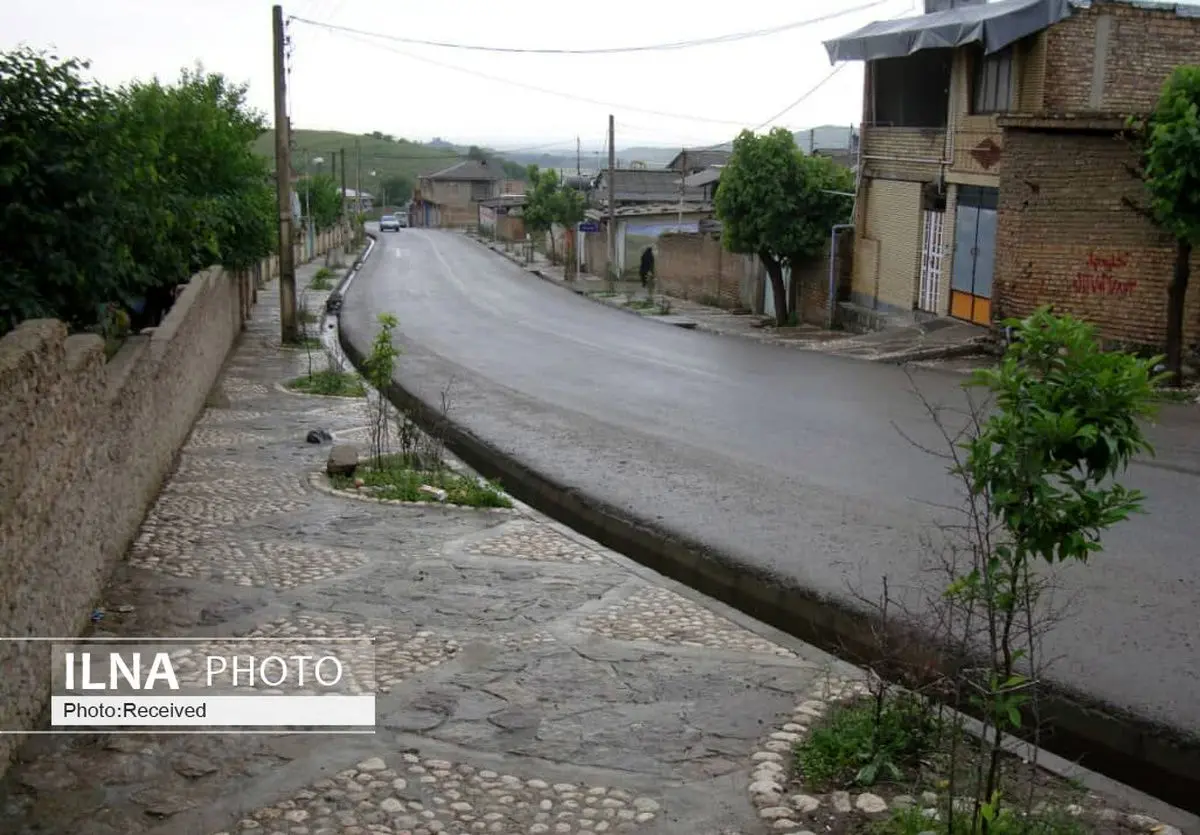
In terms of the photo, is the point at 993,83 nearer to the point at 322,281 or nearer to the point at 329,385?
the point at 329,385

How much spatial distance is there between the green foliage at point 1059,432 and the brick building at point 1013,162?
14.6m

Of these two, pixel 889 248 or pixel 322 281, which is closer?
pixel 889 248

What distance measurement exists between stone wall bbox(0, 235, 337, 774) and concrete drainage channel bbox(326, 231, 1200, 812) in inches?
145

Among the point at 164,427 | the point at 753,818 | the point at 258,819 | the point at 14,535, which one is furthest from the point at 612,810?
the point at 164,427

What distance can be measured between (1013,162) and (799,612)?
14384mm

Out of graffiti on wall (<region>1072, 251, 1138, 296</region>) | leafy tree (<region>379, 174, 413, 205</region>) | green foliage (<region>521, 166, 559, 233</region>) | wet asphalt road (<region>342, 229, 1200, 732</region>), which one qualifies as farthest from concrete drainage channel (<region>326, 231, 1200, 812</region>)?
leafy tree (<region>379, 174, 413, 205</region>)

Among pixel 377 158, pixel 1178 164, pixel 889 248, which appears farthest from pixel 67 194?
pixel 377 158

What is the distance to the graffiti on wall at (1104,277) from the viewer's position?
59.3 ft

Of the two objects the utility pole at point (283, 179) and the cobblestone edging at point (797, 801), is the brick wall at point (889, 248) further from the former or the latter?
the cobblestone edging at point (797, 801)

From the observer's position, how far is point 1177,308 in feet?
53.1

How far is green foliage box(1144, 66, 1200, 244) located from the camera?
48.8ft

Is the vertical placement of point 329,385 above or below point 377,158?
below

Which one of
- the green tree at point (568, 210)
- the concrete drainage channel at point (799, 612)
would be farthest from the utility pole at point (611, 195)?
the concrete drainage channel at point (799, 612)

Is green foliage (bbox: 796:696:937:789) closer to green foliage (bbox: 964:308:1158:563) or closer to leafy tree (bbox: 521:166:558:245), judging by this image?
green foliage (bbox: 964:308:1158:563)
